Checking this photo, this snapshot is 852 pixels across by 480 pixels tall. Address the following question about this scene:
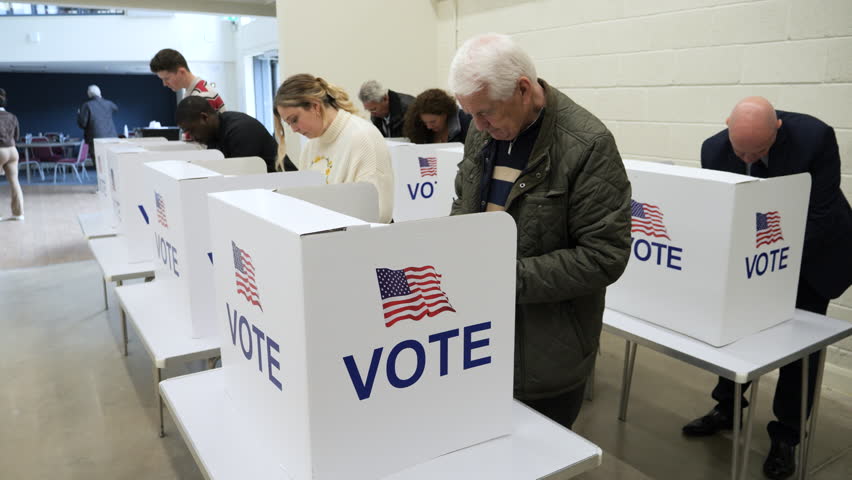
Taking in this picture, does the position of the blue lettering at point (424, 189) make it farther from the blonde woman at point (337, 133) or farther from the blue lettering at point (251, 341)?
the blue lettering at point (251, 341)

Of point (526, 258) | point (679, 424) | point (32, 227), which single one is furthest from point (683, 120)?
point (32, 227)

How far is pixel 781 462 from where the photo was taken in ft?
6.70

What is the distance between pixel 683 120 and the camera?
10.5ft

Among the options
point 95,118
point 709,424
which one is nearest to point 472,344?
point 709,424

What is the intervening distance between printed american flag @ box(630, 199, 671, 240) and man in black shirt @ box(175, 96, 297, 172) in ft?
4.75

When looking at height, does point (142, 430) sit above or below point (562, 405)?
below

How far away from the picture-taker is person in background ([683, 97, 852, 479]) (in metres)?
1.86

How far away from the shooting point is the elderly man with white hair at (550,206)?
113 cm

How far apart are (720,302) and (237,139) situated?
6.25 feet

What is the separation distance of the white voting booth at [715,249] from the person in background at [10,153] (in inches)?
252

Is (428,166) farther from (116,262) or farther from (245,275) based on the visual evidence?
(245,275)

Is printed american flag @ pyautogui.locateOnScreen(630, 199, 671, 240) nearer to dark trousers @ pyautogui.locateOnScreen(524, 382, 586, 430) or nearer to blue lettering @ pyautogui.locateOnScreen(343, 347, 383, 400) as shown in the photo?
dark trousers @ pyautogui.locateOnScreen(524, 382, 586, 430)

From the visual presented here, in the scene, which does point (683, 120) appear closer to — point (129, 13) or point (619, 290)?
point (619, 290)

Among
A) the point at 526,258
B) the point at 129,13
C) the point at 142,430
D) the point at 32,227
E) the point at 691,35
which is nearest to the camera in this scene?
the point at 526,258
